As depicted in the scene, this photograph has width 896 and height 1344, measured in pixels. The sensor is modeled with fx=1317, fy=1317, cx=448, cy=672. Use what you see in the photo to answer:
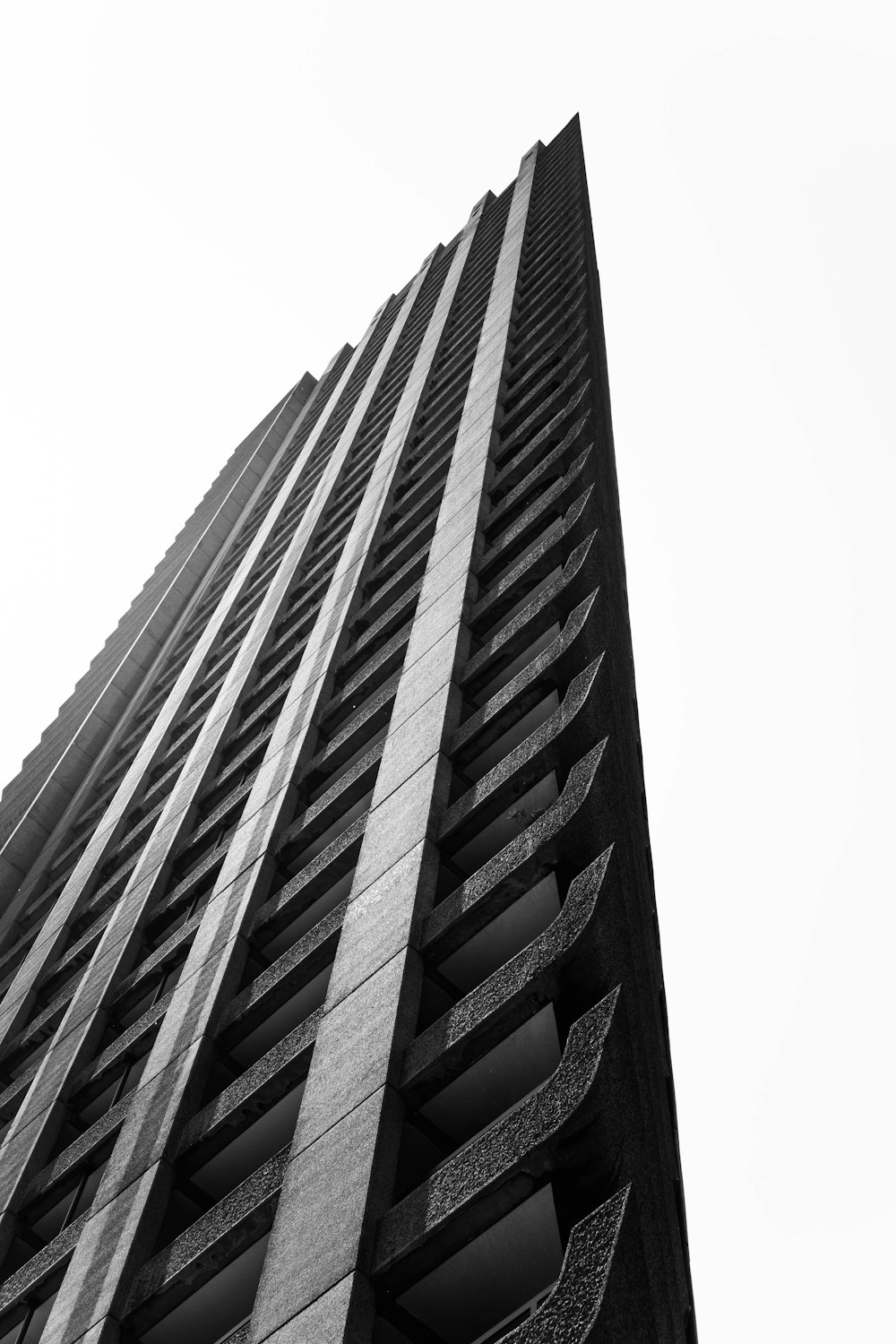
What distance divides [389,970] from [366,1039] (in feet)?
2.34

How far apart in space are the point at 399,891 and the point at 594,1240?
4.83m

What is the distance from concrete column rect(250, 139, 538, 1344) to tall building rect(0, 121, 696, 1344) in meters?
0.03

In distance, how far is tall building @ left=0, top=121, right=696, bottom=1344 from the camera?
8.41 m

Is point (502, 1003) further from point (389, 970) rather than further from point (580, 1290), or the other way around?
point (580, 1290)

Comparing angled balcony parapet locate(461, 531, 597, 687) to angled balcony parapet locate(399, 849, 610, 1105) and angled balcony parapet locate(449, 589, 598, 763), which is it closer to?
angled balcony parapet locate(449, 589, 598, 763)

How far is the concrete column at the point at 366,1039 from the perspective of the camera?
8.51m

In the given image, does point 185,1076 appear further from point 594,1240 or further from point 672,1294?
point 594,1240

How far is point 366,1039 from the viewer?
33.7 ft

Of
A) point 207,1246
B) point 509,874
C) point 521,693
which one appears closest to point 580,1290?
point 509,874

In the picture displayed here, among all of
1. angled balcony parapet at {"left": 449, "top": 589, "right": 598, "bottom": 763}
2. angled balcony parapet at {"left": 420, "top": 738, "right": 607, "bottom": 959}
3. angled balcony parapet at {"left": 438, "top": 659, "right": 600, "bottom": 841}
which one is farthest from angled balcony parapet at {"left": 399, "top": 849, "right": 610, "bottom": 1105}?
angled balcony parapet at {"left": 449, "top": 589, "right": 598, "bottom": 763}

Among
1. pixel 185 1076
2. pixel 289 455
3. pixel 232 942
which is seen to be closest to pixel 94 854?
pixel 232 942

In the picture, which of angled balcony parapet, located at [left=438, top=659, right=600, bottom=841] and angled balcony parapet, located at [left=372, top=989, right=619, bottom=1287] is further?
angled balcony parapet, located at [left=438, top=659, right=600, bottom=841]

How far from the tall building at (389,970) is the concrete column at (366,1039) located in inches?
1.3

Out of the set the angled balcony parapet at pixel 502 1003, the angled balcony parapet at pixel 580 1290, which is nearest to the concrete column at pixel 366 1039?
the angled balcony parapet at pixel 502 1003
